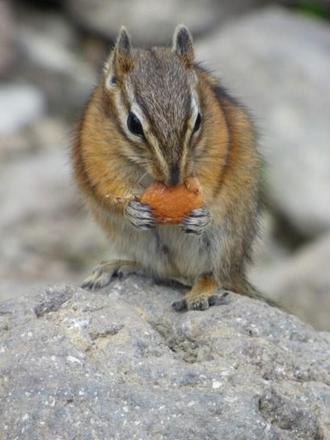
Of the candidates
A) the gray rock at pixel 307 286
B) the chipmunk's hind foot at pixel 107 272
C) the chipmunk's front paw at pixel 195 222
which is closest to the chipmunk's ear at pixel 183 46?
the chipmunk's front paw at pixel 195 222

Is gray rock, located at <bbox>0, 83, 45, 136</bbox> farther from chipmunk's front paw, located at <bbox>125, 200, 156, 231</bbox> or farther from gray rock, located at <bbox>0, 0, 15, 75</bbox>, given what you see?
chipmunk's front paw, located at <bbox>125, 200, 156, 231</bbox>

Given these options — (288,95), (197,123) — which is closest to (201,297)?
(197,123)

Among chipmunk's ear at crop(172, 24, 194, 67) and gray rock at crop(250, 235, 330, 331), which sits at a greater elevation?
chipmunk's ear at crop(172, 24, 194, 67)

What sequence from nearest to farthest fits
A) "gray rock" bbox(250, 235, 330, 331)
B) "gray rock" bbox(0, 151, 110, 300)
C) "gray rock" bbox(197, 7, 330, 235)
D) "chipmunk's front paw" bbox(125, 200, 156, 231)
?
"chipmunk's front paw" bbox(125, 200, 156, 231), "gray rock" bbox(250, 235, 330, 331), "gray rock" bbox(0, 151, 110, 300), "gray rock" bbox(197, 7, 330, 235)

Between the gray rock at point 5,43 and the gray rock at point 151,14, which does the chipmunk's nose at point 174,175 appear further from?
the gray rock at point 151,14

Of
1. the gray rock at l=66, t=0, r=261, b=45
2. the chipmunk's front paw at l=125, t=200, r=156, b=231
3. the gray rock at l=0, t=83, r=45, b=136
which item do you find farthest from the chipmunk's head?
the gray rock at l=66, t=0, r=261, b=45

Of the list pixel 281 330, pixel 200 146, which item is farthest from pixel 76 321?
pixel 200 146

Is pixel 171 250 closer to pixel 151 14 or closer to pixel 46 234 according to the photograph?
pixel 46 234
